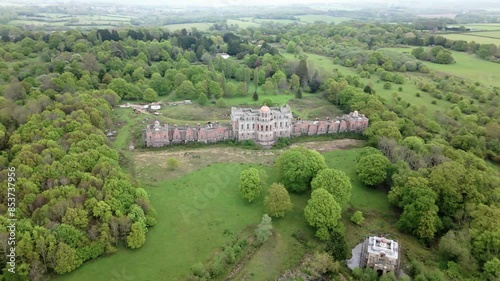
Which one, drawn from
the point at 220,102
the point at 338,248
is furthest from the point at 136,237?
the point at 220,102

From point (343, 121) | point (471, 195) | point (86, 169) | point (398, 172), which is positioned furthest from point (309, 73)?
point (86, 169)

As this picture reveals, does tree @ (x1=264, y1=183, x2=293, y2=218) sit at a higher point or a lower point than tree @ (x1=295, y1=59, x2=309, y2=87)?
lower

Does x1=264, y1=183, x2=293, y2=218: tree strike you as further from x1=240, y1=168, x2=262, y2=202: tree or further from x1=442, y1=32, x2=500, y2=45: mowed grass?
x1=442, y1=32, x2=500, y2=45: mowed grass

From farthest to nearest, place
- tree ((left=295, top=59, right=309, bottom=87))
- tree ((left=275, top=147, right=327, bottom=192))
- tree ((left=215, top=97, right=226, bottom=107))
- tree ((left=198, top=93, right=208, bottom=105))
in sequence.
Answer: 1. tree ((left=295, top=59, right=309, bottom=87))
2. tree ((left=198, top=93, right=208, bottom=105))
3. tree ((left=215, top=97, right=226, bottom=107))
4. tree ((left=275, top=147, right=327, bottom=192))

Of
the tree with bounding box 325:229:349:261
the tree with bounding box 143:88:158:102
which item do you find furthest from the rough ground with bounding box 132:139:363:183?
the tree with bounding box 143:88:158:102

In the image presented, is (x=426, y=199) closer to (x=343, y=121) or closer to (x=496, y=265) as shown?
(x=496, y=265)

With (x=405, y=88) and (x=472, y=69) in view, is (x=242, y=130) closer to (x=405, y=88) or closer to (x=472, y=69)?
(x=405, y=88)
